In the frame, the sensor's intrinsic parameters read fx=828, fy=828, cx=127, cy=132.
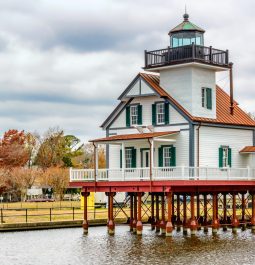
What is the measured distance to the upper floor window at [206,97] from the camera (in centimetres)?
5716

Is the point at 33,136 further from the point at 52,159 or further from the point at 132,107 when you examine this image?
the point at 132,107

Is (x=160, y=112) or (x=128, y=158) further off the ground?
(x=160, y=112)

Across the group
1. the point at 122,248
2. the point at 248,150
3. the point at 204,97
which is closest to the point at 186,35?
the point at 204,97

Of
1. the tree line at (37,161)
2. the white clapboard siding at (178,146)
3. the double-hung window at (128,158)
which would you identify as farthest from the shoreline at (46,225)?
the tree line at (37,161)

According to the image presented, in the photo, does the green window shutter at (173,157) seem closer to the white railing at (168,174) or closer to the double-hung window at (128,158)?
the white railing at (168,174)

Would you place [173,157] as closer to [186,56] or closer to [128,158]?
→ [128,158]

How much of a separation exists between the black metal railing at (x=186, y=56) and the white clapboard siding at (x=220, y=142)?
4696 mm

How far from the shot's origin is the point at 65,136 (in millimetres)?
138125

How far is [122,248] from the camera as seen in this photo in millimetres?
45219

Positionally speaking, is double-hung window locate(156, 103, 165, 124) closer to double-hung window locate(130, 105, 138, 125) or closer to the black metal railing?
double-hung window locate(130, 105, 138, 125)

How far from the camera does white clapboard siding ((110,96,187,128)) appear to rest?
55.3 metres

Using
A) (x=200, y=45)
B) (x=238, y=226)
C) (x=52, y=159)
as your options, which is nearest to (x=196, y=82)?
(x=200, y=45)

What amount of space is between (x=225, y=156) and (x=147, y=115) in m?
6.07

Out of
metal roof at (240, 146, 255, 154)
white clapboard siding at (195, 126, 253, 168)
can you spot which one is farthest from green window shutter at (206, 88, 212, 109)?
metal roof at (240, 146, 255, 154)
